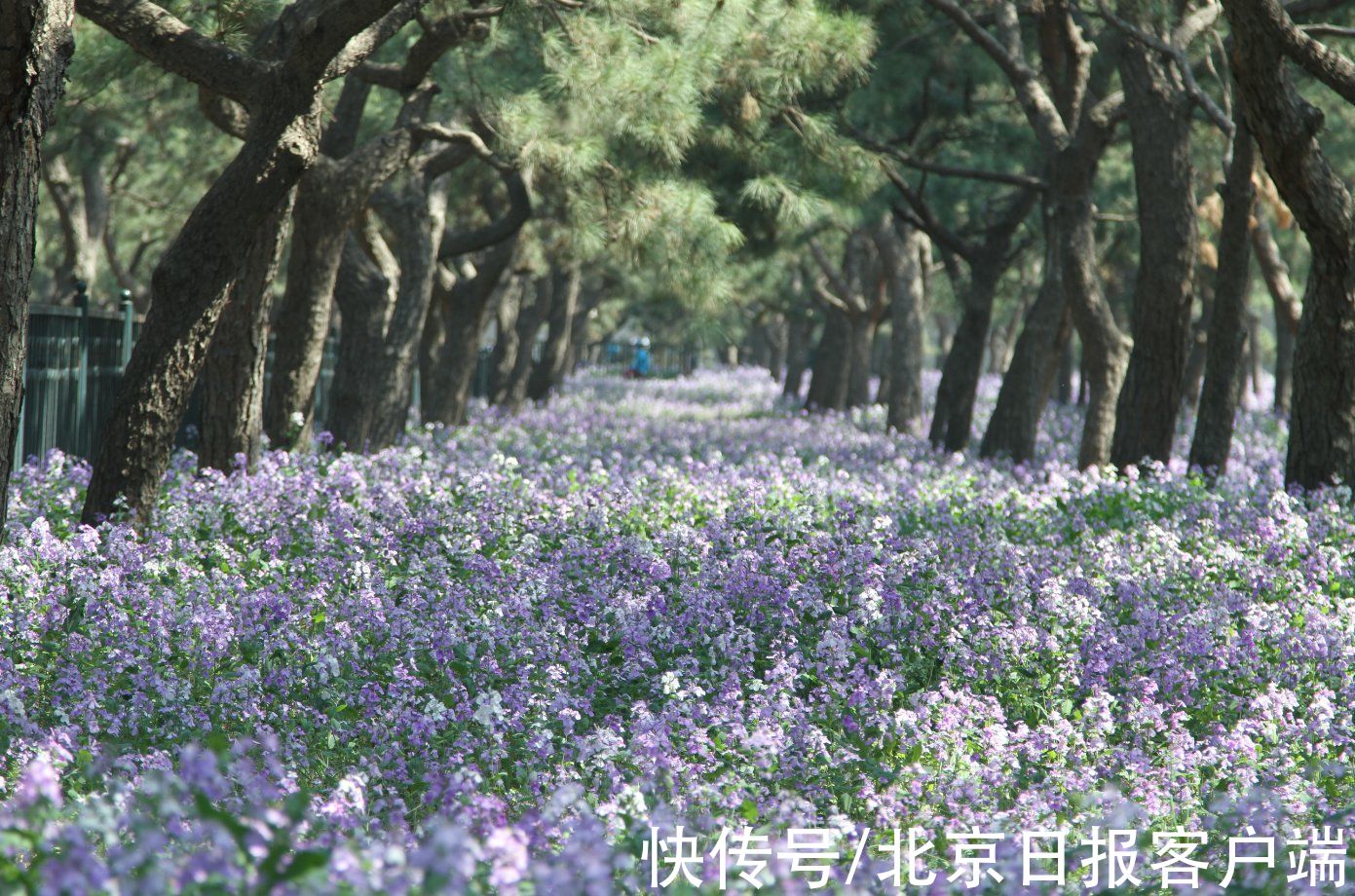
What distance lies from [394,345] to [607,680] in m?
9.09

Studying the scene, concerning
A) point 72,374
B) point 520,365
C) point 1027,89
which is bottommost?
point 72,374

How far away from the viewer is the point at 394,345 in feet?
47.7

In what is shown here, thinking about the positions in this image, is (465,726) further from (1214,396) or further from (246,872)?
(1214,396)

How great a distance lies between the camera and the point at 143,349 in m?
8.53

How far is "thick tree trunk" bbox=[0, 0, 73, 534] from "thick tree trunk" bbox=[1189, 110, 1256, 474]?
8.97 metres

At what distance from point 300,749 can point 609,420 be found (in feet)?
58.0

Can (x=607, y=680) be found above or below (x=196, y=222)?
below

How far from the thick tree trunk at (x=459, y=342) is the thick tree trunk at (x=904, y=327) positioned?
6.01m

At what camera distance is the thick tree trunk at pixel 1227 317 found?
12.0m

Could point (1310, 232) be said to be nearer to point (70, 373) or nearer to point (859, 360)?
point (70, 373)

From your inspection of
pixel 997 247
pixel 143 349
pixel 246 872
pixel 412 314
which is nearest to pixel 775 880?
pixel 246 872

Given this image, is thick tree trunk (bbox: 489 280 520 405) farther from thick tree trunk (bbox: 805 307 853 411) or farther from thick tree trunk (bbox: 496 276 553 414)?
thick tree trunk (bbox: 805 307 853 411)

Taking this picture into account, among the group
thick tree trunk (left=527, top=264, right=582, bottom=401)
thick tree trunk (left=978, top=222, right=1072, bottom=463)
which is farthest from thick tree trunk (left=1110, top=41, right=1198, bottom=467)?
thick tree trunk (left=527, top=264, right=582, bottom=401)

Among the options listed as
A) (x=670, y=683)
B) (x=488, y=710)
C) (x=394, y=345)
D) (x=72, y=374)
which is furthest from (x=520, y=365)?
(x=488, y=710)
